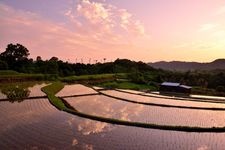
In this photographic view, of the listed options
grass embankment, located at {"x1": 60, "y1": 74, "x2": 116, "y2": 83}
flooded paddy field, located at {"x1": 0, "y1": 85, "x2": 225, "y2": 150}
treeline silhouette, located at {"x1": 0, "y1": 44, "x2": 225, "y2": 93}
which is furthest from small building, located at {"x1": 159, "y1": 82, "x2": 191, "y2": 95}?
flooded paddy field, located at {"x1": 0, "y1": 85, "x2": 225, "y2": 150}

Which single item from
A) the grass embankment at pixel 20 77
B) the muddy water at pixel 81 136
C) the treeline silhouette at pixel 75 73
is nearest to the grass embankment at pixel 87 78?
the grass embankment at pixel 20 77

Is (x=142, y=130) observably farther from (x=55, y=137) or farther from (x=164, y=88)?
(x=164, y=88)

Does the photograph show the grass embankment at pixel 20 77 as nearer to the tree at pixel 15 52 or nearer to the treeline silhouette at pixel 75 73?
the treeline silhouette at pixel 75 73

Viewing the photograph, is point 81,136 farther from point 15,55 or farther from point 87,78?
point 15,55

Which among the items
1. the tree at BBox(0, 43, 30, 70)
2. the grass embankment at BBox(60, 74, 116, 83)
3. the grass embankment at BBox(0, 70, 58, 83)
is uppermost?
the tree at BBox(0, 43, 30, 70)

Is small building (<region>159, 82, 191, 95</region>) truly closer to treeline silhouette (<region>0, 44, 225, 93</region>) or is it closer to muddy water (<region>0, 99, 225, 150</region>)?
treeline silhouette (<region>0, 44, 225, 93</region>)

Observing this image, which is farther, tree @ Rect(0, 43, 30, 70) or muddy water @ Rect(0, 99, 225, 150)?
tree @ Rect(0, 43, 30, 70)

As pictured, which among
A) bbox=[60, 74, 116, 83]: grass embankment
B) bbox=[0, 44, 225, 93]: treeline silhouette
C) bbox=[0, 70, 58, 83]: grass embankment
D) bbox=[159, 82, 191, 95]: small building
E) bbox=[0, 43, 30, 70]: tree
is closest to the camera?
bbox=[0, 70, 58, 83]: grass embankment

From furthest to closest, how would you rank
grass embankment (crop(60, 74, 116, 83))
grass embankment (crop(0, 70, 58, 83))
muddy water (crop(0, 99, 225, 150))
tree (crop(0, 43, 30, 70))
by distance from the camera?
tree (crop(0, 43, 30, 70)) < grass embankment (crop(60, 74, 116, 83)) < grass embankment (crop(0, 70, 58, 83)) < muddy water (crop(0, 99, 225, 150))

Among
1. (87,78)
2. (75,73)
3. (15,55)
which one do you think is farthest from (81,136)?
(15,55)

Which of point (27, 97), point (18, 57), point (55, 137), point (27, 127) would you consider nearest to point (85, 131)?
point (55, 137)

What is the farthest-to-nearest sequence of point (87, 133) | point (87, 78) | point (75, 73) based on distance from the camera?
point (75, 73) → point (87, 78) → point (87, 133)
